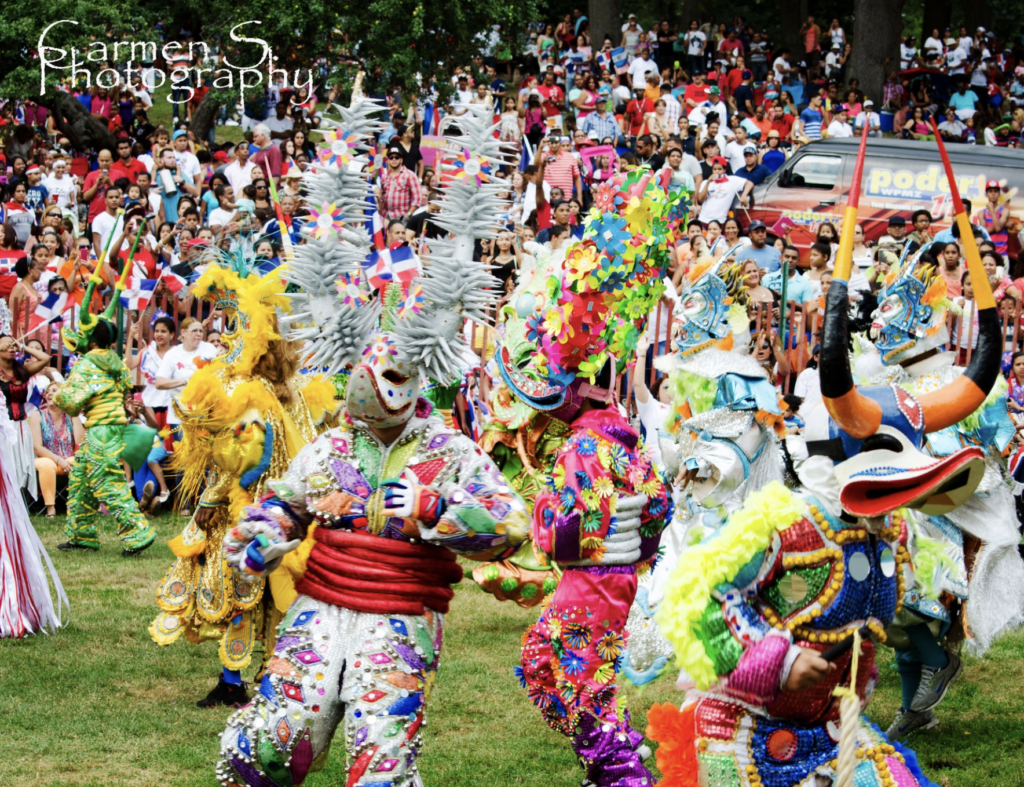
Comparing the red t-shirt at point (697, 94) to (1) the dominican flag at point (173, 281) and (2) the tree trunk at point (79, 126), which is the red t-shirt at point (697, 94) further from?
(1) the dominican flag at point (173, 281)

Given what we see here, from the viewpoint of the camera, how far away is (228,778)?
4660 mm

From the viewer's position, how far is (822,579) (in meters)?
3.91

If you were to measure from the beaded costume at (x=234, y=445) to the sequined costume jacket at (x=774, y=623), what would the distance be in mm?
3267

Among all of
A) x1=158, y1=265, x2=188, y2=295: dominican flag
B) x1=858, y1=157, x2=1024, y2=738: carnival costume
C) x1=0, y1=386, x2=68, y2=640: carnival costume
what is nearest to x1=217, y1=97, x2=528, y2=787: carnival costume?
x1=858, y1=157, x2=1024, y2=738: carnival costume

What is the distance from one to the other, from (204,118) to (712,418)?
18.8 meters

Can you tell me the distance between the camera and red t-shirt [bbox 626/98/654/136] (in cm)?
2050

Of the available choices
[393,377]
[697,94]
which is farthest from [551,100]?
[393,377]

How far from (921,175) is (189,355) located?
30.0 feet

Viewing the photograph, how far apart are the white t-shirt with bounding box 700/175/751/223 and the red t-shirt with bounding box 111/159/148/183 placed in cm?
721

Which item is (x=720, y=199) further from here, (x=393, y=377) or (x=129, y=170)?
(x=393, y=377)

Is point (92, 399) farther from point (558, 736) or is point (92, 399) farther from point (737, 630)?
point (737, 630)

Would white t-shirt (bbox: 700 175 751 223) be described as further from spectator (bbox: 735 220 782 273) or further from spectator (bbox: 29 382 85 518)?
spectator (bbox: 29 382 85 518)

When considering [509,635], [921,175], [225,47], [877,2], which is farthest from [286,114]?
[509,635]

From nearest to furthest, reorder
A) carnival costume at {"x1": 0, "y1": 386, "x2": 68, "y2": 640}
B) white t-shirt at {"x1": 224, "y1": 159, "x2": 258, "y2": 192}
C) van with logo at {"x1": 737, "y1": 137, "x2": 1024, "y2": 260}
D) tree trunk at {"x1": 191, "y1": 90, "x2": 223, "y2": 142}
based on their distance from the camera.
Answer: carnival costume at {"x1": 0, "y1": 386, "x2": 68, "y2": 640}, van with logo at {"x1": 737, "y1": 137, "x2": 1024, "y2": 260}, white t-shirt at {"x1": 224, "y1": 159, "x2": 258, "y2": 192}, tree trunk at {"x1": 191, "y1": 90, "x2": 223, "y2": 142}
